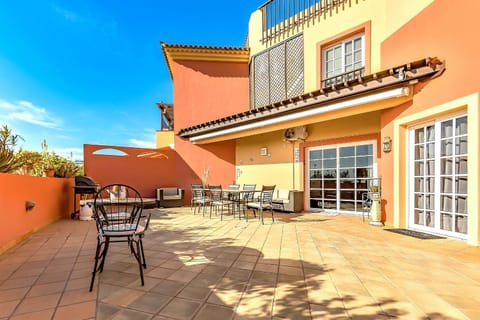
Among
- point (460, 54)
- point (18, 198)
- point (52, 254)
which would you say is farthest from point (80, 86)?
point (460, 54)

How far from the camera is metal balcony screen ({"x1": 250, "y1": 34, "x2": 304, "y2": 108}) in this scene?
874cm

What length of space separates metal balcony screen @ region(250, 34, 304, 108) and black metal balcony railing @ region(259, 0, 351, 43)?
0.55 metres

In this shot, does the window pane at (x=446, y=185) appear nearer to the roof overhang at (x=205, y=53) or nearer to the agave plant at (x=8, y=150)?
the agave plant at (x=8, y=150)

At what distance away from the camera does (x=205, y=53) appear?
10617mm

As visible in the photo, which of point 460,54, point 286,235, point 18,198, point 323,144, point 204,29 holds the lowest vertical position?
point 286,235

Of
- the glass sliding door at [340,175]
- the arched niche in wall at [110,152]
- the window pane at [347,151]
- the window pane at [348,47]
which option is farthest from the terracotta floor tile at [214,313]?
the arched niche in wall at [110,152]

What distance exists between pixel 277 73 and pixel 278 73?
0.14 feet

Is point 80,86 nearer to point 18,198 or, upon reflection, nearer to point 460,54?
point 18,198

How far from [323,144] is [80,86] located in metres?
14.1

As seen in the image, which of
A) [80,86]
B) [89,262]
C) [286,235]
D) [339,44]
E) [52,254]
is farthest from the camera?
[80,86]

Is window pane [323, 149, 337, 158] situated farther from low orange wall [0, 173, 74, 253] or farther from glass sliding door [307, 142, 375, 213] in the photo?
low orange wall [0, 173, 74, 253]

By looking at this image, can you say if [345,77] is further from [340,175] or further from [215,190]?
[215,190]

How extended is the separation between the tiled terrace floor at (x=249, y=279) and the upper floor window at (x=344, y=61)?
496 cm

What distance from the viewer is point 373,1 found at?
23.1 ft
